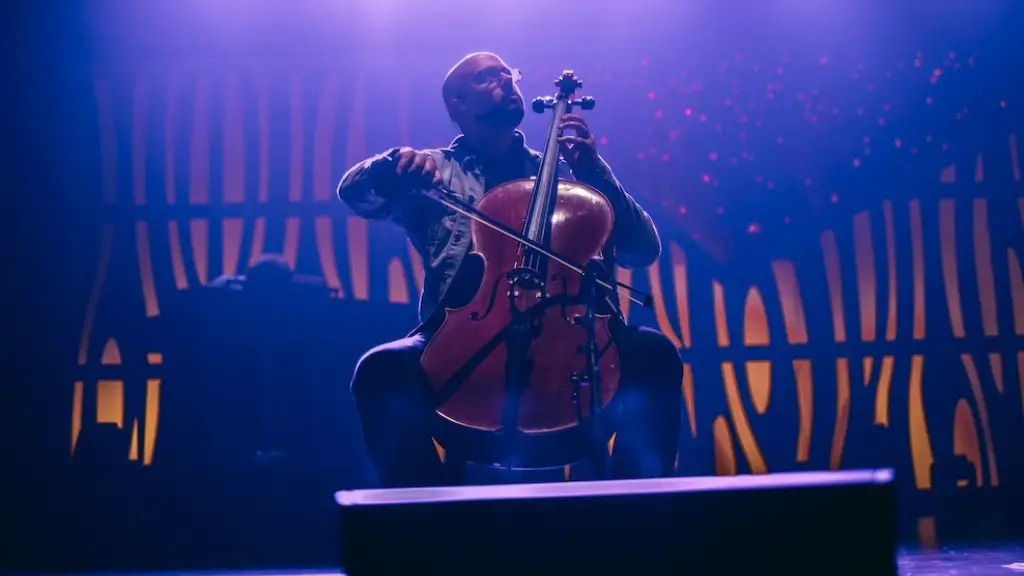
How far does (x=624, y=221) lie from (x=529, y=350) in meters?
0.50

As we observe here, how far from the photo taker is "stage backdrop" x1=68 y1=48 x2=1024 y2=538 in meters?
3.04

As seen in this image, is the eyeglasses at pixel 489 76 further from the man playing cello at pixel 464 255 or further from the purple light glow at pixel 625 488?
the purple light glow at pixel 625 488

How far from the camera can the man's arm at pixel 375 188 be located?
2.01 m

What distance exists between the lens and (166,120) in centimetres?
323

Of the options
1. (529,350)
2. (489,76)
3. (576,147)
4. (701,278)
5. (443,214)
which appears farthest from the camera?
(701,278)

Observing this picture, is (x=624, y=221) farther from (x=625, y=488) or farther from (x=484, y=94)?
(x=625, y=488)

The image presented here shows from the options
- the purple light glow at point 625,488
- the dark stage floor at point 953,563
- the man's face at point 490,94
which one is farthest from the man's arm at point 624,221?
the purple light glow at point 625,488

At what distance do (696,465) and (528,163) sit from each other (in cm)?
134

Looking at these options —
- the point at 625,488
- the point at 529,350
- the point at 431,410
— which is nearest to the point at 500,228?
the point at 529,350

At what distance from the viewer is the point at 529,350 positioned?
68.8 inches

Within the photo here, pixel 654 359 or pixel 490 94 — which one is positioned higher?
pixel 490 94

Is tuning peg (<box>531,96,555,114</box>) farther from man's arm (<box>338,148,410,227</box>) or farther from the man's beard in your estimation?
man's arm (<box>338,148,410,227</box>)

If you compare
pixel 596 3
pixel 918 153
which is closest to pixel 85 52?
pixel 596 3

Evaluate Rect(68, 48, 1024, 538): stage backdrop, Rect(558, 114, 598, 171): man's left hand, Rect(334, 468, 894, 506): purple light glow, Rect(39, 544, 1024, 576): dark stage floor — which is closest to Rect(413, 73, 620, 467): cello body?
Rect(558, 114, 598, 171): man's left hand
